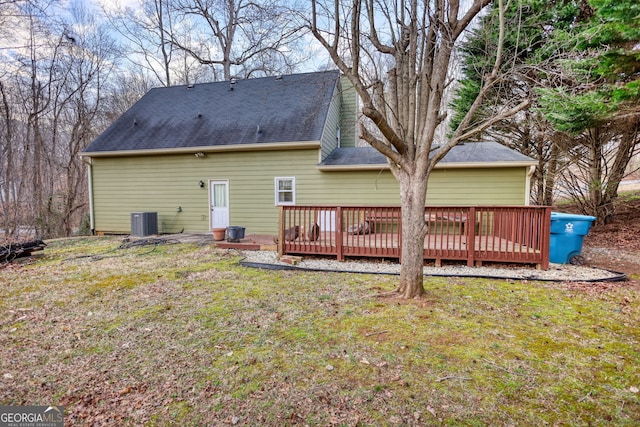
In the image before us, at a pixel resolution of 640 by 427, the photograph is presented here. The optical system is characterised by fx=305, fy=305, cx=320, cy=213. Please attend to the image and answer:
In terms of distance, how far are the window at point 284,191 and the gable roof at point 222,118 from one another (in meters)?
1.23

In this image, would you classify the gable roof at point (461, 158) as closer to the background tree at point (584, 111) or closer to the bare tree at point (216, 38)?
the background tree at point (584, 111)

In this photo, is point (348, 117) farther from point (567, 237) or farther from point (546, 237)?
point (546, 237)

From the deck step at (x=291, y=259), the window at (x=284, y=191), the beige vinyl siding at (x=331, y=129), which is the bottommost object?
the deck step at (x=291, y=259)

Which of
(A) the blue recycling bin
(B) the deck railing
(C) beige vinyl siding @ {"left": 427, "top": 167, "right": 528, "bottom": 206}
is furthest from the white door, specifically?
(A) the blue recycling bin

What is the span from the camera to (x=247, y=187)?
9.97 meters

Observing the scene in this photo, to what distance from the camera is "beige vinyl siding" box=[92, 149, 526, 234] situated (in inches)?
334

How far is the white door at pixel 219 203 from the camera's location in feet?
33.4

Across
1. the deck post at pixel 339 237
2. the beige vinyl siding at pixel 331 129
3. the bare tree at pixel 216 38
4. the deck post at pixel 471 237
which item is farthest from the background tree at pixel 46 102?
the deck post at pixel 471 237

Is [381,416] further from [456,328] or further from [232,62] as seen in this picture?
[232,62]

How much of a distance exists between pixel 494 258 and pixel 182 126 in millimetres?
10673

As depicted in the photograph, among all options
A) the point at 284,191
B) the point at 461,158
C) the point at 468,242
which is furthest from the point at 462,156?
the point at 284,191

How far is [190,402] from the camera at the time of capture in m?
2.16

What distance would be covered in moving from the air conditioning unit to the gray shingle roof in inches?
234

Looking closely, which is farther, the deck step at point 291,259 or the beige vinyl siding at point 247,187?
the beige vinyl siding at point 247,187
